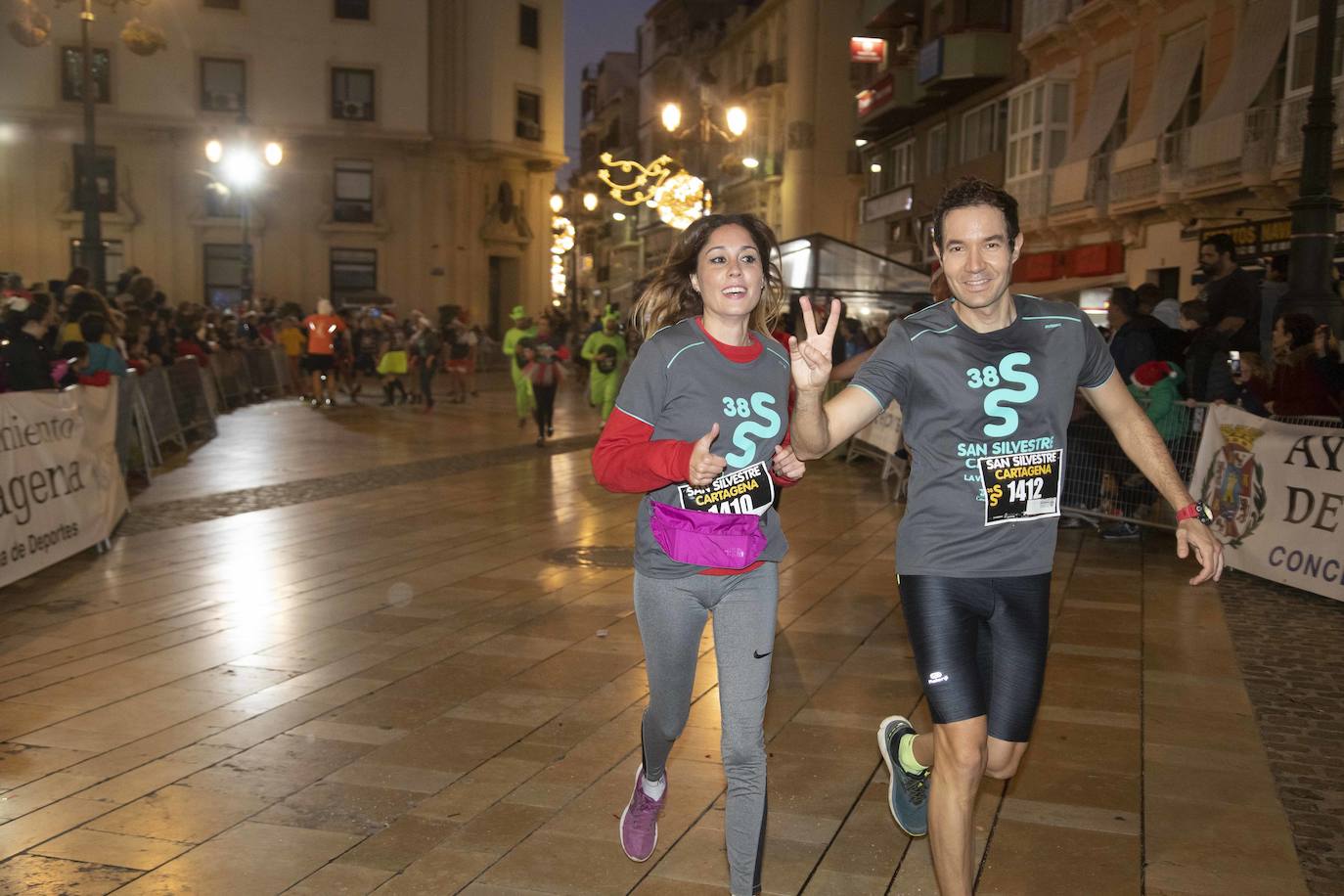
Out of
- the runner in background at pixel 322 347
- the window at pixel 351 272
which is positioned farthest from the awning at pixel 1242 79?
the window at pixel 351 272

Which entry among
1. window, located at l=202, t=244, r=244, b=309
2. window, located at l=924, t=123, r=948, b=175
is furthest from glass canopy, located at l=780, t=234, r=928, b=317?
window, located at l=202, t=244, r=244, b=309

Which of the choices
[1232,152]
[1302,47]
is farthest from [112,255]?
[1302,47]

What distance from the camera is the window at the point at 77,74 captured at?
44375mm

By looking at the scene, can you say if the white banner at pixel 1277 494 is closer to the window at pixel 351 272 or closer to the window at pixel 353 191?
the window at pixel 351 272

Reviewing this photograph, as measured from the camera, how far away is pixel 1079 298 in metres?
27.2

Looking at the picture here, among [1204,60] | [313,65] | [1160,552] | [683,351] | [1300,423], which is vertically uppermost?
[313,65]

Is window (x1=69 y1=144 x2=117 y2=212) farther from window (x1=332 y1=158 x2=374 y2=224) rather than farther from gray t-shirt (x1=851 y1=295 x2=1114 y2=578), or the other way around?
gray t-shirt (x1=851 y1=295 x2=1114 y2=578)

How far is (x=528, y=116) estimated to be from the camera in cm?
5044

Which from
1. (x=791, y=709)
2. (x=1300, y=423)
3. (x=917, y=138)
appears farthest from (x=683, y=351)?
(x=917, y=138)

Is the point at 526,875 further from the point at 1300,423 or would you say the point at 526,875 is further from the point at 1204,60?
the point at 1204,60

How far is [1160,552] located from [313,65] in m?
41.6

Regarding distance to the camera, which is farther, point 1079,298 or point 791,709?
point 1079,298

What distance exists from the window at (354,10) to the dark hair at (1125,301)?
4015 cm

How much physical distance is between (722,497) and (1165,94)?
883 inches
